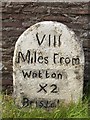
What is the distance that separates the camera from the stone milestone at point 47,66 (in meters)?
4.73

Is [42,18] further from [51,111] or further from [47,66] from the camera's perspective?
[51,111]

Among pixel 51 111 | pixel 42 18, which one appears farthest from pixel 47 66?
pixel 42 18

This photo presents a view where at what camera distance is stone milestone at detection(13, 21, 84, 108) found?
4730 mm

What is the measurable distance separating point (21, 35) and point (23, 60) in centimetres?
25

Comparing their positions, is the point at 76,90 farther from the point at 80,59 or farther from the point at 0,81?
the point at 0,81

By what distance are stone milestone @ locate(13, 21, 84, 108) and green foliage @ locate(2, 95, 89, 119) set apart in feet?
0.29

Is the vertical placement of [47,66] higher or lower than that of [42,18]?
lower

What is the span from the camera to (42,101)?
16.0 feet

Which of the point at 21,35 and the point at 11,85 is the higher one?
the point at 21,35

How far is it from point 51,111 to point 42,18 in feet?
3.39

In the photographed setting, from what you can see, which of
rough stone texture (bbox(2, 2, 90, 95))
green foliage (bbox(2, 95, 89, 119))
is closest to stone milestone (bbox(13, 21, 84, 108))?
green foliage (bbox(2, 95, 89, 119))

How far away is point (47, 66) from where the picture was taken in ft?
15.7

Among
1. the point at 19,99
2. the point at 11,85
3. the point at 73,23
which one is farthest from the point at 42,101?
the point at 73,23

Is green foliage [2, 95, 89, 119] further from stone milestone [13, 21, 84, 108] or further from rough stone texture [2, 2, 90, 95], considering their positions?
rough stone texture [2, 2, 90, 95]
